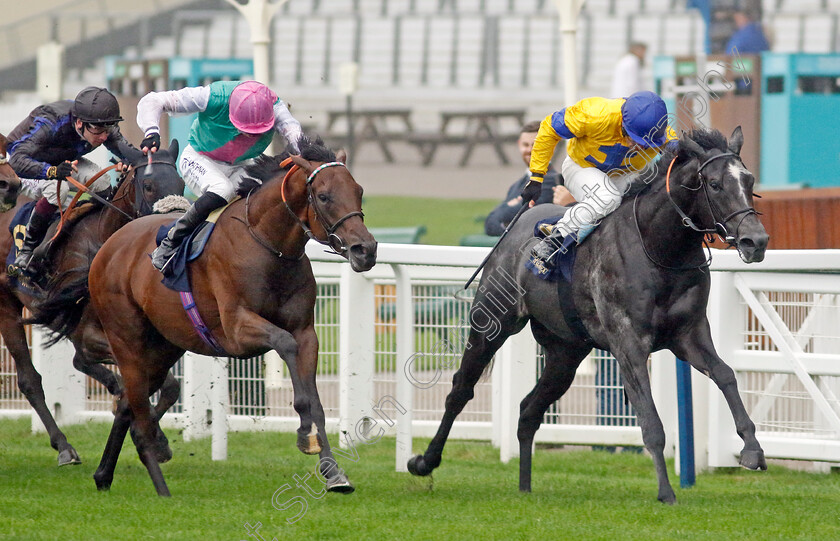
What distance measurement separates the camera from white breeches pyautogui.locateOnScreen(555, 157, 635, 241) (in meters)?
5.75

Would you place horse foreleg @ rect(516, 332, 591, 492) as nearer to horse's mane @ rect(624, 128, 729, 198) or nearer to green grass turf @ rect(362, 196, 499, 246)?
horse's mane @ rect(624, 128, 729, 198)

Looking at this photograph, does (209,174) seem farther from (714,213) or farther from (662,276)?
(714,213)

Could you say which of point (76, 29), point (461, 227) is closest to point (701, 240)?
point (461, 227)

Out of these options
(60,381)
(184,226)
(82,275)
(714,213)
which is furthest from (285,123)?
(60,381)

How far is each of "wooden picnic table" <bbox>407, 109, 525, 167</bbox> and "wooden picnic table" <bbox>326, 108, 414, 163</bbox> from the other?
0.47m

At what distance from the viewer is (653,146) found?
18.7 ft

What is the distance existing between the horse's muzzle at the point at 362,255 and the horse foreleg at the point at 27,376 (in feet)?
8.35

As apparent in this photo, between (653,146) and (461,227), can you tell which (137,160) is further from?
(461,227)

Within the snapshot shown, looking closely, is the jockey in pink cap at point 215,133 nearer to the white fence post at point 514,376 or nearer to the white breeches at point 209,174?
the white breeches at point 209,174

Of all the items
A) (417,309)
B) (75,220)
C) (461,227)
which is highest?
(75,220)

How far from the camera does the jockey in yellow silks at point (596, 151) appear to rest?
18.5ft

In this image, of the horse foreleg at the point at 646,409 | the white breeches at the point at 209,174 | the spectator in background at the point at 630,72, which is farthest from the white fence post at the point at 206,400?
the spectator in background at the point at 630,72

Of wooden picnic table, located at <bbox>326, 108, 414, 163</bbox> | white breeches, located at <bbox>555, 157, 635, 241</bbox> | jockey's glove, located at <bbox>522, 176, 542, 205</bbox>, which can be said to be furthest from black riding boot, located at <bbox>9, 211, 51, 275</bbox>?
wooden picnic table, located at <bbox>326, 108, 414, 163</bbox>

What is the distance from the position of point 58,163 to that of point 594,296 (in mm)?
3144
